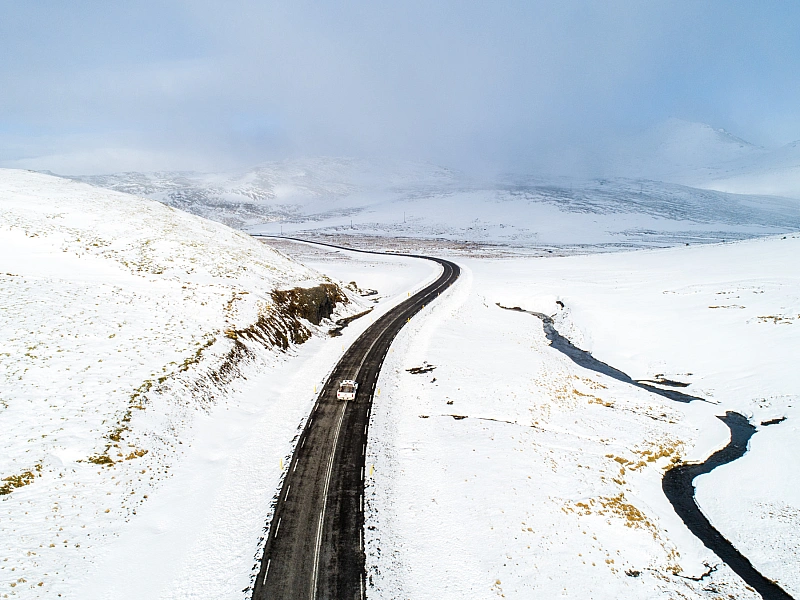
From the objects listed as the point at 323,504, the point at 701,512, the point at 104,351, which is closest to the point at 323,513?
the point at 323,504

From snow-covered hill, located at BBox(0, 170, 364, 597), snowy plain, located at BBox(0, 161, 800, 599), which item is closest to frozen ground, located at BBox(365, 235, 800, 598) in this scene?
snowy plain, located at BBox(0, 161, 800, 599)

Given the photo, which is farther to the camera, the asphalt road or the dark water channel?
the dark water channel

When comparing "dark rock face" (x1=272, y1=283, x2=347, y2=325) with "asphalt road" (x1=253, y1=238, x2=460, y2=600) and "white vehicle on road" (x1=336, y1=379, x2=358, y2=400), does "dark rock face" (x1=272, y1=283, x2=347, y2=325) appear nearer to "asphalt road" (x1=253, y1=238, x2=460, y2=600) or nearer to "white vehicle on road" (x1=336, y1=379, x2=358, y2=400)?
"white vehicle on road" (x1=336, y1=379, x2=358, y2=400)

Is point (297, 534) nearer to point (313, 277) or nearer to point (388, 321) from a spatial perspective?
point (388, 321)

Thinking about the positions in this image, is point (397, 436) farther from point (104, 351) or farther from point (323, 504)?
point (104, 351)

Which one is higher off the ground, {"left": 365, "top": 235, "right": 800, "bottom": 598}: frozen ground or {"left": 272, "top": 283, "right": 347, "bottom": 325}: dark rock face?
{"left": 272, "top": 283, "right": 347, "bottom": 325}: dark rock face

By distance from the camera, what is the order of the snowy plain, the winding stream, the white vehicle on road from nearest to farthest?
the snowy plain < the winding stream < the white vehicle on road
